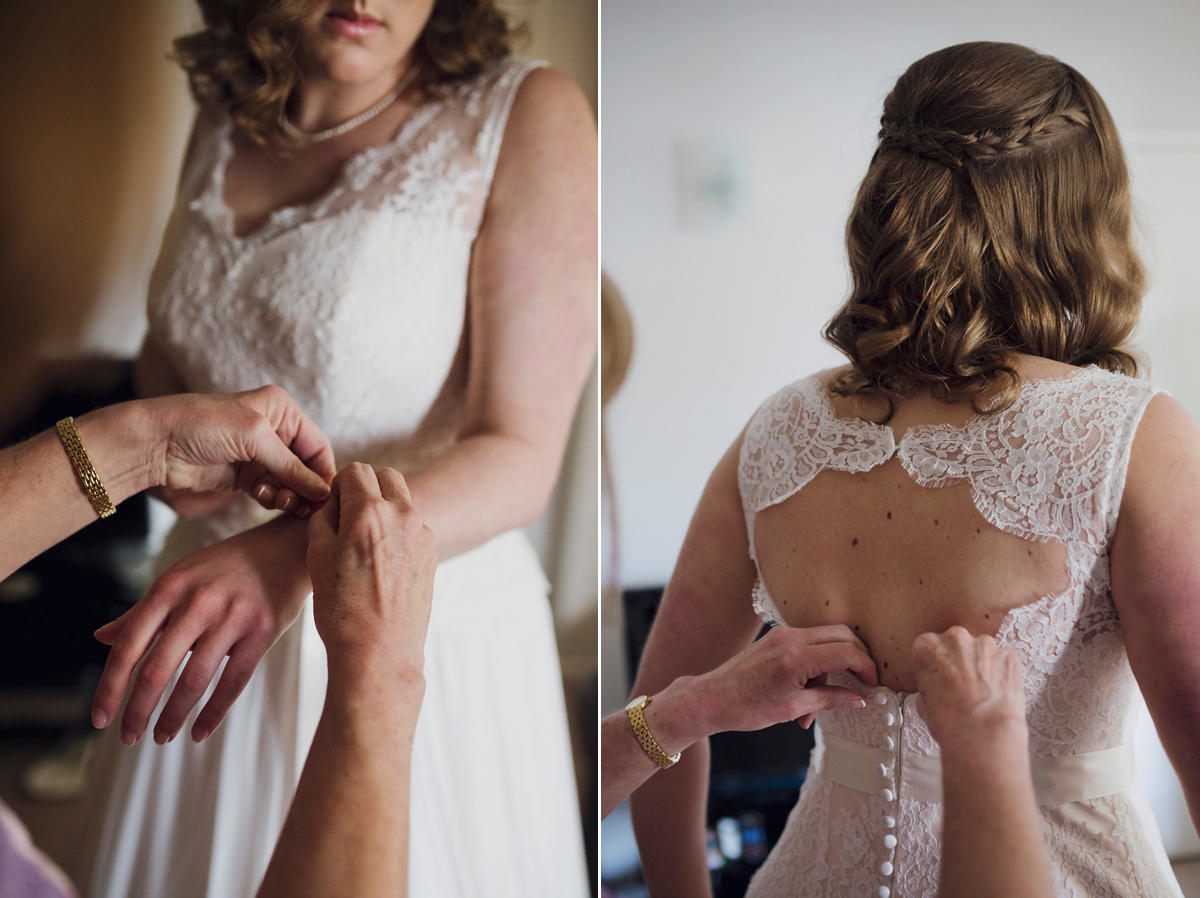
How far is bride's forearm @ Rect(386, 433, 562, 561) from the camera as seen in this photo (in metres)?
0.75

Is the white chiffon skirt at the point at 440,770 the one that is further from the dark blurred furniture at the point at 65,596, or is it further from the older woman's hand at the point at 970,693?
the older woman's hand at the point at 970,693

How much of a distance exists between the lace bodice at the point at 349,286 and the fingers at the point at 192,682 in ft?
0.74

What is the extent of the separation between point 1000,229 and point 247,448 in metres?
0.70

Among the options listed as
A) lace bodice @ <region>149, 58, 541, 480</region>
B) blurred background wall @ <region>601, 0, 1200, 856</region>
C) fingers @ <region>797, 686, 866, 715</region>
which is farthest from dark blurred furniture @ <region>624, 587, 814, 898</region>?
lace bodice @ <region>149, 58, 541, 480</region>

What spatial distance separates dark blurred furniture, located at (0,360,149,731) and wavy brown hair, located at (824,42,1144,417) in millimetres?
734

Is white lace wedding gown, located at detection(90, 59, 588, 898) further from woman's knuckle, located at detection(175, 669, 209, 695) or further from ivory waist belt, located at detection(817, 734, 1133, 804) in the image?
ivory waist belt, located at detection(817, 734, 1133, 804)

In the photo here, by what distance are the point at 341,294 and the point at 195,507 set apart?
251 mm

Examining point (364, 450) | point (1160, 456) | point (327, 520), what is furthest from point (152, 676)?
point (1160, 456)

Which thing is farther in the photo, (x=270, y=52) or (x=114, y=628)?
(x=270, y=52)

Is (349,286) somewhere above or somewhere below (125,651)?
above

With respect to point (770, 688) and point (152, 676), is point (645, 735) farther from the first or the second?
point (152, 676)

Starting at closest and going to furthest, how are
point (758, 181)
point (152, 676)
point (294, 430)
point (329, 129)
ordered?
point (152, 676) → point (294, 430) → point (329, 129) → point (758, 181)

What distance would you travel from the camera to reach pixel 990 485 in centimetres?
66

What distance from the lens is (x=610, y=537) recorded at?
1.04 metres
